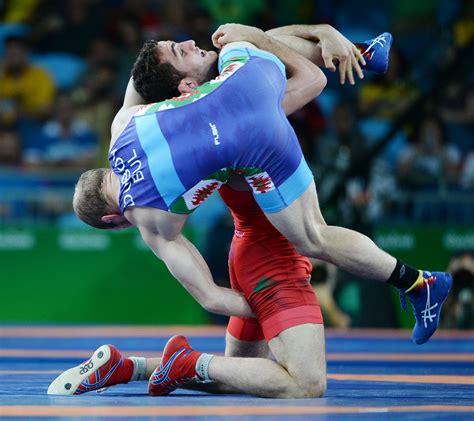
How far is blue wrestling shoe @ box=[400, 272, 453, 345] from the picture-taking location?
169 inches

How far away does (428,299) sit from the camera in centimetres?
430

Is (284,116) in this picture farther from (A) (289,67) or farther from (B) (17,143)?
(B) (17,143)

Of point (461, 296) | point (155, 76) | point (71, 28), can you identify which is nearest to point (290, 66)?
point (155, 76)

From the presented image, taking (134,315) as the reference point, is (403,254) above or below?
above

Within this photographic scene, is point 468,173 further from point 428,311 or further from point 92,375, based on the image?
point 92,375

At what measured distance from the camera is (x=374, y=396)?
4016mm

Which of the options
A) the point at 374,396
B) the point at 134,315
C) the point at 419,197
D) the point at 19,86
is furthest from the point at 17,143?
the point at 374,396

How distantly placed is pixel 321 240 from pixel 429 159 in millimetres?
5945

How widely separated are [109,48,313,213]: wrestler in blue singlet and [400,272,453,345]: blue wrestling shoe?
66 centimetres

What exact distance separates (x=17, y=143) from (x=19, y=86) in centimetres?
82

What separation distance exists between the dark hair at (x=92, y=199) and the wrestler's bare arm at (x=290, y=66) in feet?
2.61

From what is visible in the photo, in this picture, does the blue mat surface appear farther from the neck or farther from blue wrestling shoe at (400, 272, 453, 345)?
the neck

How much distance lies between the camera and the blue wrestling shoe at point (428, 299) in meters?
4.30

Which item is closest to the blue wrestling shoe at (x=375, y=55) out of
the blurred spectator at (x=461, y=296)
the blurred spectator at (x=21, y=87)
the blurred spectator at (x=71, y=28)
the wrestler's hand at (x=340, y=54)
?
the wrestler's hand at (x=340, y=54)
